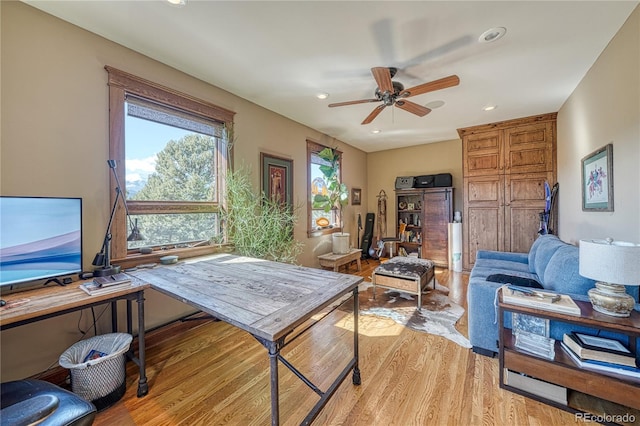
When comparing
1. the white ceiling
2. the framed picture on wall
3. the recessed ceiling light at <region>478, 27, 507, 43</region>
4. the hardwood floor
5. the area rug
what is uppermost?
the white ceiling

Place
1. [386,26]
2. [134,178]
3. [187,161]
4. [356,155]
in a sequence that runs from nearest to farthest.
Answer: [386,26]
[134,178]
[187,161]
[356,155]

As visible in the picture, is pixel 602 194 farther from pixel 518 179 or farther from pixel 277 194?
pixel 277 194

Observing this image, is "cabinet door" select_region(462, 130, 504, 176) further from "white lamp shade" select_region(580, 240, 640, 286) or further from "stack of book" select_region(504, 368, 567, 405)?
"stack of book" select_region(504, 368, 567, 405)

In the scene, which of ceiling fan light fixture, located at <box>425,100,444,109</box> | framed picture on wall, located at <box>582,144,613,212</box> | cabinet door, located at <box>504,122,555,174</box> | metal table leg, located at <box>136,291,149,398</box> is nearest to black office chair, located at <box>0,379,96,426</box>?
metal table leg, located at <box>136,291,149,398</box>

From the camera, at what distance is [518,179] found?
4.31 m

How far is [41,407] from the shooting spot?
91 cm

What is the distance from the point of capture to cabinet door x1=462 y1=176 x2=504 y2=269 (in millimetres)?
4473

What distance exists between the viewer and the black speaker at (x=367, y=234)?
604 centimetres

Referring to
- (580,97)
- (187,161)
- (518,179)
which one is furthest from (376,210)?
(187,161)

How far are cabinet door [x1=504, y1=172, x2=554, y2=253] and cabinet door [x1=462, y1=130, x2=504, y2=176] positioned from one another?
32cm

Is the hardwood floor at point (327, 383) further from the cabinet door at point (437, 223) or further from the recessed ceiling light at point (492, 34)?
the cabinet door at point (437, 223)

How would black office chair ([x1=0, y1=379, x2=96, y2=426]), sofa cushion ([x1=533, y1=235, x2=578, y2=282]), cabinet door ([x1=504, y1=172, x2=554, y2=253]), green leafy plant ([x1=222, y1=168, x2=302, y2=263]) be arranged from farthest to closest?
cabinet door ([x1=504, y1=172, x2=554, y2=253]) < green leafy plant ([x1=222, y1=168, x2=302, y2=263]) < sofa cushion ([x1=533, y1=235, x2=578, y2=282]) < black office chair ([x1=0, y1=379, x2=96, y2=426])

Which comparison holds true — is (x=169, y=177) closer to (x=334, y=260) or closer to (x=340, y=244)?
(x=334, y=260)

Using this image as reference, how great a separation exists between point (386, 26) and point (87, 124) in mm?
2560
